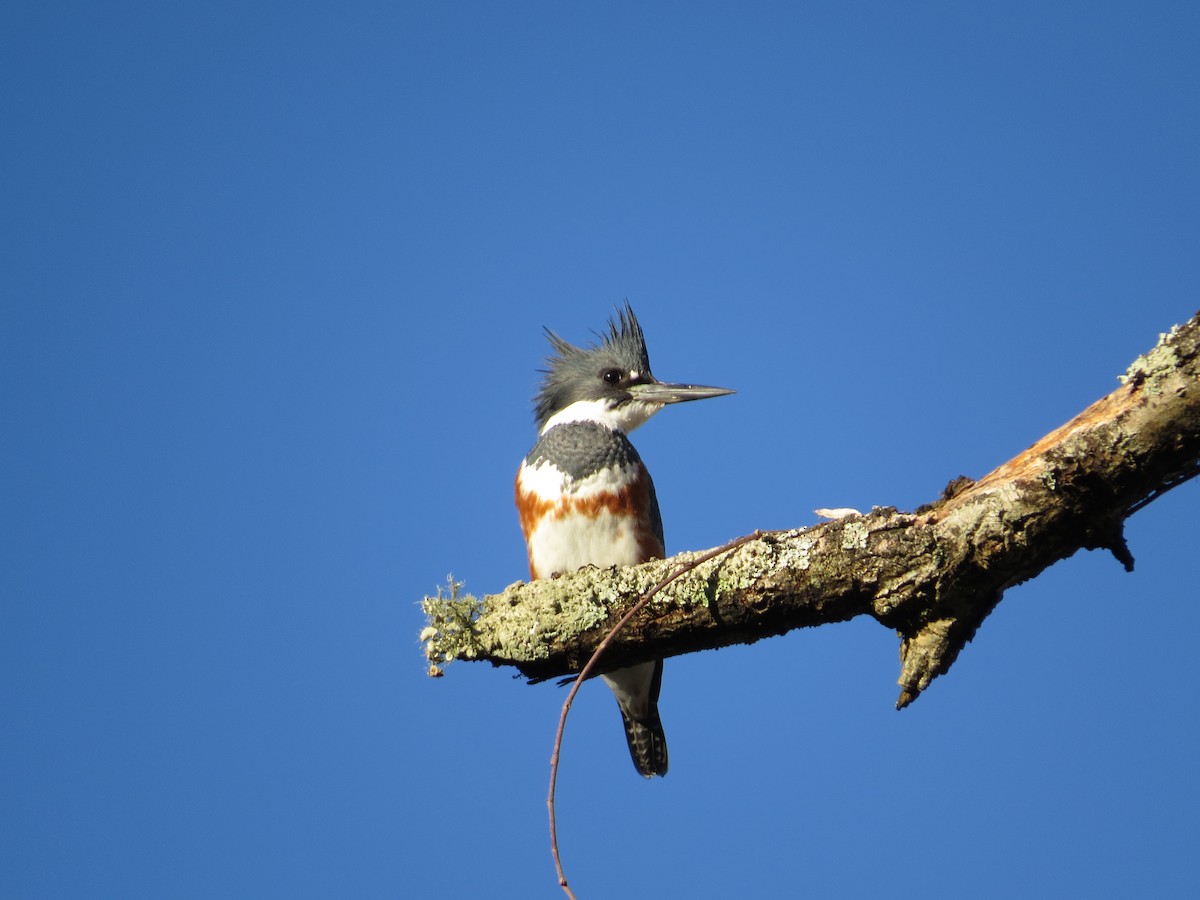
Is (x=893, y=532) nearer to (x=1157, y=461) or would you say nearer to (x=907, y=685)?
(x=907, y=685)

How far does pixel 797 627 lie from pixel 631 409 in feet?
7.78

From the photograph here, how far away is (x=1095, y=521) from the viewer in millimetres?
3039

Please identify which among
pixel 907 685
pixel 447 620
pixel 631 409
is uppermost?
pixel 631 409

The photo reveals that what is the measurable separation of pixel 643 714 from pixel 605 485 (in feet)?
3.86

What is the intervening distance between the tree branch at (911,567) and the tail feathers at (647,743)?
157 centimetres

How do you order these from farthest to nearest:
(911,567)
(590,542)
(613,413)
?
(613,413) < (590,542) < (911,567)

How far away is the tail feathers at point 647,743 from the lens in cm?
530

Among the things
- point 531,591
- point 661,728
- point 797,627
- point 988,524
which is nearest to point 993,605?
point 988,524

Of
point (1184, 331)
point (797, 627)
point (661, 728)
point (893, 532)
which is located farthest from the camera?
point (661, 728)

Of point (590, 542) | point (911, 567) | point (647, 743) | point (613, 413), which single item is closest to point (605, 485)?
point (590, 542)

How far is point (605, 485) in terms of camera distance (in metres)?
4.97

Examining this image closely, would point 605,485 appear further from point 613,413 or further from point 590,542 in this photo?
point 613,413

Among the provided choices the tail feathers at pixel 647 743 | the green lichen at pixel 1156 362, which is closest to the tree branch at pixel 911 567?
the green lichen at pixel 1156 362

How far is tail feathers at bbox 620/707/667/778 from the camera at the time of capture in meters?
5.30
